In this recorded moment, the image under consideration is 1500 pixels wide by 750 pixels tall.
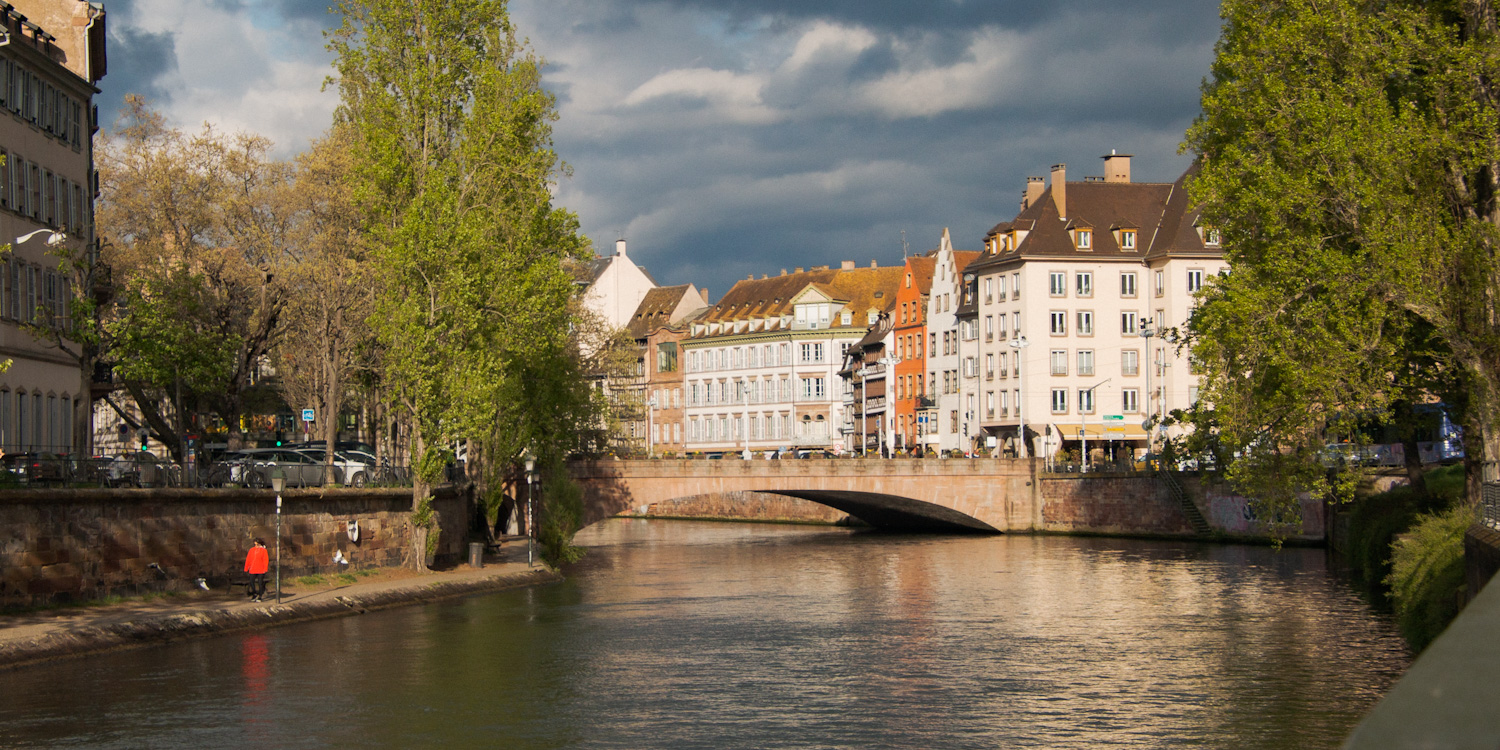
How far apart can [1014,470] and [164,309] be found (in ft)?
153

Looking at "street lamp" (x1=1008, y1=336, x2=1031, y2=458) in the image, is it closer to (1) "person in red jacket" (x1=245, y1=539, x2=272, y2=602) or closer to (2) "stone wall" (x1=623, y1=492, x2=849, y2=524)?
(2) "stone wall" (x1=623, y1=492, x2=849, y2=524)

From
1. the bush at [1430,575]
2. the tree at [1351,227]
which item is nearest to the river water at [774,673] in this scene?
the bush at [1430,575]

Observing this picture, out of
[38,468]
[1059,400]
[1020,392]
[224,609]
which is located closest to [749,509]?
[1020,392]

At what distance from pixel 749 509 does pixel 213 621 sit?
6691cm

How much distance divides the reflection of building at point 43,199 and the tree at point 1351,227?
27723 millimetres

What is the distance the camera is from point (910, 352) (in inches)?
4208

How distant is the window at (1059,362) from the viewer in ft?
294

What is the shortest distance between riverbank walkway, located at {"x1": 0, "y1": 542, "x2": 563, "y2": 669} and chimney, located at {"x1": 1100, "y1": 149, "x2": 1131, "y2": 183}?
5513 cm

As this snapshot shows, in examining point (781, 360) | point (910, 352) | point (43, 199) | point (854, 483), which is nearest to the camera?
point (43, 199)

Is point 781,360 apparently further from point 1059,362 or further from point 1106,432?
point 1106,432

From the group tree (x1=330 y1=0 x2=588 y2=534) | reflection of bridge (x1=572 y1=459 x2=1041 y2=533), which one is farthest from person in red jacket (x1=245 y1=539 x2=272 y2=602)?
reflection of bridge (x1=572 y1=459 x2=1041 y2=533)

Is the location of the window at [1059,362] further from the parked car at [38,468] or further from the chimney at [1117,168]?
the parked car at [38,468]

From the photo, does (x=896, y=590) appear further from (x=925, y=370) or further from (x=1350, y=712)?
(x=925, y=370)

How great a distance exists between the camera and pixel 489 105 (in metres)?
48.8
